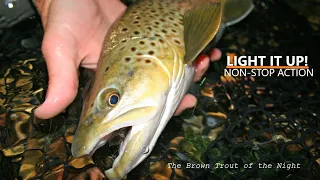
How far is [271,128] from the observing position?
2.39 meters

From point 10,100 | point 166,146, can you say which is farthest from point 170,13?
point 10,100

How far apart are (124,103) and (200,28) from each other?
0.65 m

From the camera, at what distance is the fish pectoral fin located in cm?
266

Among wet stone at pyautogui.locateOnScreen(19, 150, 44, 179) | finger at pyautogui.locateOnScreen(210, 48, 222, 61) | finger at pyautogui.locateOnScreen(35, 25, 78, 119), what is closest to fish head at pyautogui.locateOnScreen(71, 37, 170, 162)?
finger at pyautogui.locateOnScreen(35, 25, 78, 119)

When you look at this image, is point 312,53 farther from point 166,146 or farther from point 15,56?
point 15,56

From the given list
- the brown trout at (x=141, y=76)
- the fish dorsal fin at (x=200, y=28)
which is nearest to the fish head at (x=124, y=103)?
the brown trout at (x=141, y=76)

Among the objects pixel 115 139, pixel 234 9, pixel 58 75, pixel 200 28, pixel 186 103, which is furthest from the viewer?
pixel 234 9

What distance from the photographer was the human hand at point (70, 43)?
186cm

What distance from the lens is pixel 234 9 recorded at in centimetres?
270

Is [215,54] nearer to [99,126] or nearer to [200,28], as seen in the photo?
[200,28]

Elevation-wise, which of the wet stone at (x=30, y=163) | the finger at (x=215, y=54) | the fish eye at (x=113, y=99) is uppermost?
the fish eye at (x=113, y=99)

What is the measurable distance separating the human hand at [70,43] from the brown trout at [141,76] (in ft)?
0.50

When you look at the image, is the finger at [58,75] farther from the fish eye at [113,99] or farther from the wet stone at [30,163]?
the wet stone at [30,163]

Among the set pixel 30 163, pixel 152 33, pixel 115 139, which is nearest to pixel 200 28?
pixel 152 33
